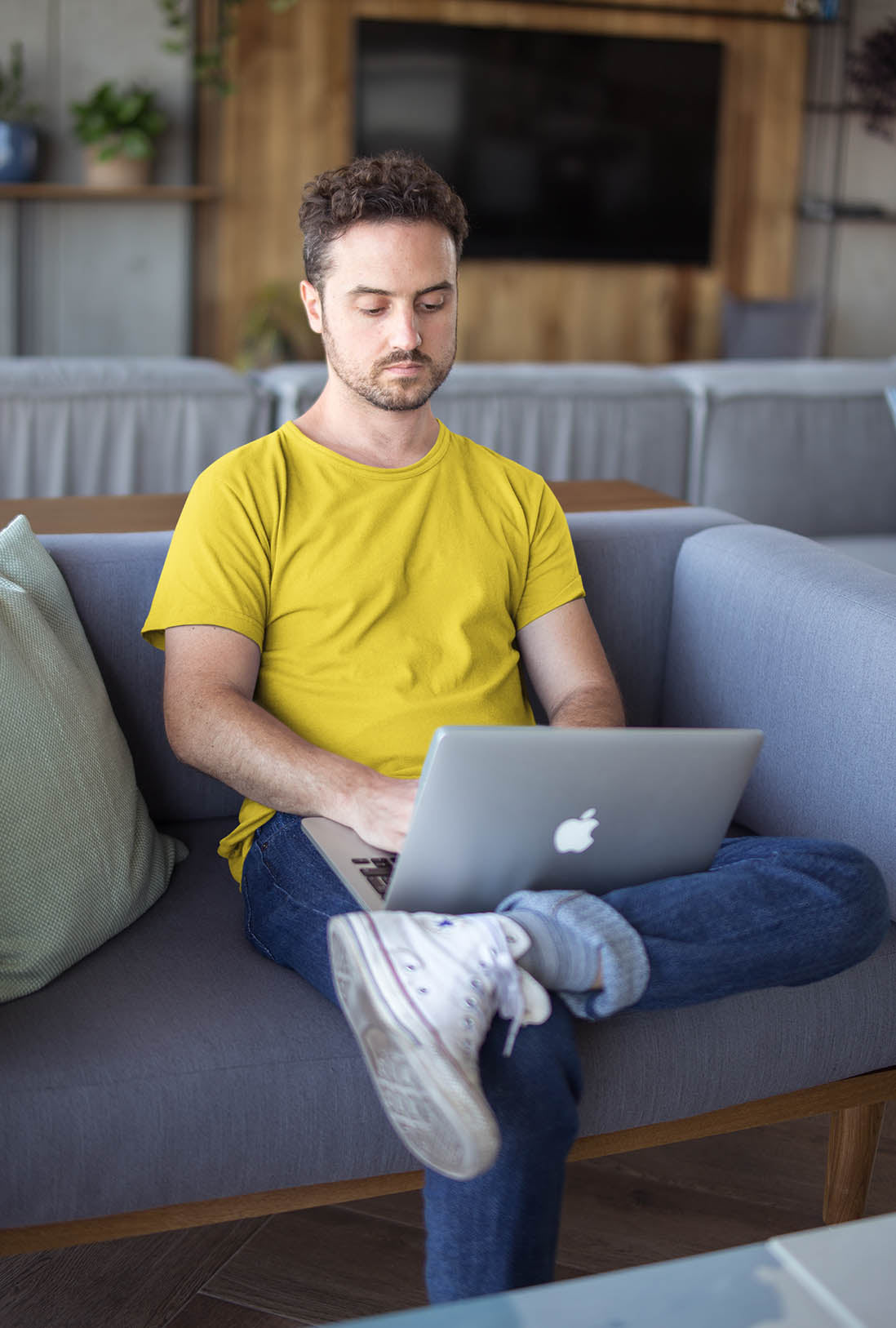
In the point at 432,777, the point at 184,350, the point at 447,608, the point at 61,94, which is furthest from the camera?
the point at 184,350

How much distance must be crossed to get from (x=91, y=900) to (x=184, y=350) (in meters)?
4.78

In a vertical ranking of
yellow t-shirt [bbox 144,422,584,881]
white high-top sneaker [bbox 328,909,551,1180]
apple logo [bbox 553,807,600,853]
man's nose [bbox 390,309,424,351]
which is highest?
man's nose [bbox 390,309,424,351]

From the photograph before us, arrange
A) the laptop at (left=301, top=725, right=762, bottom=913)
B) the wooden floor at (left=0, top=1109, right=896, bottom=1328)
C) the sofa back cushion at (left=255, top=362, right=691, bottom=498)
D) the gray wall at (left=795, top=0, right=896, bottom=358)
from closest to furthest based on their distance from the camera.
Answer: the laptop at (left=301, top=725, right=762, bottom=913), the wooden floor at (left=0, top=1109, right=896, bottom=1328), the sofa back cushion at (left=255, top=362, right=691, bottom=498), the gray wall at (left=795, top=0, right=896, bottom=358)

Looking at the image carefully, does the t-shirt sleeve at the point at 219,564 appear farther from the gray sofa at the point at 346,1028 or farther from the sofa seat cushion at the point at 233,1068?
the sofa seat cushion at the point at 233,1068

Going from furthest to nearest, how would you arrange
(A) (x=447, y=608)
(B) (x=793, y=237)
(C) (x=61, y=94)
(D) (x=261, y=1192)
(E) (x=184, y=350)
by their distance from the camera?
(B) (x=793, y=237), (E) (x=184, y=350), (C) (x=61, y=94), (A) (x=447, y=608), (D) (x=261, y=1192)

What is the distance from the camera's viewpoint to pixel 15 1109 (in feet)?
3.83

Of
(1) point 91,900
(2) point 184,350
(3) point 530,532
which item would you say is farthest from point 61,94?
(1) point 91,900

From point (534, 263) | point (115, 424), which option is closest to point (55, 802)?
point (115, 424)

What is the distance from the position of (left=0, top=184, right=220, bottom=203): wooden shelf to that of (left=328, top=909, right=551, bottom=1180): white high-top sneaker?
15.8 ft

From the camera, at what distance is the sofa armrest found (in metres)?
1.57

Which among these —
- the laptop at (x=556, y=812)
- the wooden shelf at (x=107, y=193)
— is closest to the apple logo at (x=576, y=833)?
the laptop at (x=556, y=812)

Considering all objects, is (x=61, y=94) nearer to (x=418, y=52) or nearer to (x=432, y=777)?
(x=418, y=52)

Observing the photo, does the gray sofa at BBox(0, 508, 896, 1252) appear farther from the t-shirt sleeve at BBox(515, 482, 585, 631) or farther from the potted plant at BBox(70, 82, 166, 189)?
the potted plant at BBox(70, 82, 166, 189)

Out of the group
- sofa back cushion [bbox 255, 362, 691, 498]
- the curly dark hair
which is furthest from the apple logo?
sofa back cushion [bbox 255, 362, 691, 498]
